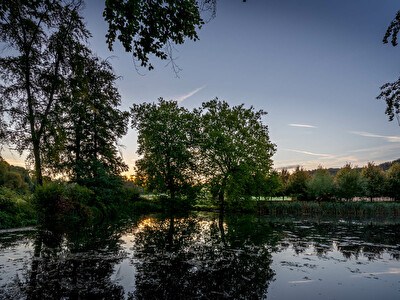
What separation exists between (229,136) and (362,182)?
118 ft

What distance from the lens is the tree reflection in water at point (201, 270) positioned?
540 cm

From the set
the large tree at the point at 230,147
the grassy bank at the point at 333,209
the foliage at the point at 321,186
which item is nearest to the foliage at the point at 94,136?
the large tree at the point at 230,147

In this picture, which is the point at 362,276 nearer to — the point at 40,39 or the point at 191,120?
the point at 40,39

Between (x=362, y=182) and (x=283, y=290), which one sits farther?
(x=362, y=182)

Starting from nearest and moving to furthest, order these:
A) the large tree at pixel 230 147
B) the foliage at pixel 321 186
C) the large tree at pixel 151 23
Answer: the large tree at pixel 151 23 → the large tree at pixel 230 147 → the foliage at pixel 321 186

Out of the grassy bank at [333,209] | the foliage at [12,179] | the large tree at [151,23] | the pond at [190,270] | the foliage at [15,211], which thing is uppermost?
the large tree at [151,23]

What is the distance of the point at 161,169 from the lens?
37219mm

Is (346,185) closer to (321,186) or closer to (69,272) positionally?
(321,186)

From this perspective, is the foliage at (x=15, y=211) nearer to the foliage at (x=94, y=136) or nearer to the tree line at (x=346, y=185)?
the foliage at (x=94, y=136)

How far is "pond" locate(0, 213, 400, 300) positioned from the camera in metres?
5.39

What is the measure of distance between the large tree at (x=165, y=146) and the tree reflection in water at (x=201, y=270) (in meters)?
25.9

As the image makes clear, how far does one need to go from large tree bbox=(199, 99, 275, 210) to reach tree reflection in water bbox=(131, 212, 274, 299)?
23.6 meters

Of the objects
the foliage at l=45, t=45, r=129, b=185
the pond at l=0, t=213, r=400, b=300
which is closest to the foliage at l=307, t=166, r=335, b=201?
the foliage at l=45, t=45, r=129, b=185

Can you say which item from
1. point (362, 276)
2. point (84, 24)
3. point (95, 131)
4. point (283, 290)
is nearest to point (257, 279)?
point (283, 290)
